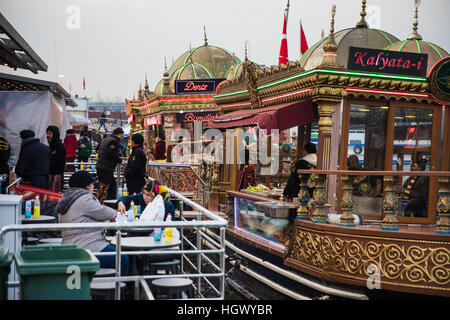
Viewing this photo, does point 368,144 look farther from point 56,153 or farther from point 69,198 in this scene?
point 56,153

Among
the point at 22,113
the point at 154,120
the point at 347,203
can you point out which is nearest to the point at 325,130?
the point at 347,203

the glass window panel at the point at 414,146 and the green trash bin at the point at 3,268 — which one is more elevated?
the glass window panel at the point at 414,146

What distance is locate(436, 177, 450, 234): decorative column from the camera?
661 centimetres

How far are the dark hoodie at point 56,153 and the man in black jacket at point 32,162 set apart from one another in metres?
1.33

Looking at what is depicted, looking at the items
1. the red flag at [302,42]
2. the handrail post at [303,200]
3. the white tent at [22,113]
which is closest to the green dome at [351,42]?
the red flag at [302,42]

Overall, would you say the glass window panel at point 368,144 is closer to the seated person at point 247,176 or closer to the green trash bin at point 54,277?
the seated person at point 247,176

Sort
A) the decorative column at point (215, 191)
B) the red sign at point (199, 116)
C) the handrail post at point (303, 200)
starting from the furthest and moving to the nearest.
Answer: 1. the red sign at point (199, 116)
2. the decorative column at point (215, 191)
3. the handrail post at point (303, 200)

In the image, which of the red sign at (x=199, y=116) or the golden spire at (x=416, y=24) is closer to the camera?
the golden spire at (x=416, y=24)

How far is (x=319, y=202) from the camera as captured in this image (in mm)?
7719

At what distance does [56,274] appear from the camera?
13.7ft

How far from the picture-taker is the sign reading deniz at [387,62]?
349 inches

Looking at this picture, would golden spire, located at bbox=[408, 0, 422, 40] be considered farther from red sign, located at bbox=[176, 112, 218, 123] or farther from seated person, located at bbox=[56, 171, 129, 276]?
red sign, located at bbox=[176, 112, 218, 123]

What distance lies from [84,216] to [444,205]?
491 cm

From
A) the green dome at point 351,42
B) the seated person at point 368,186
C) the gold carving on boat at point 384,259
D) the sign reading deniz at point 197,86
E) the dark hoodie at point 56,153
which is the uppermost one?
the sign reading deniz at point 197,86
